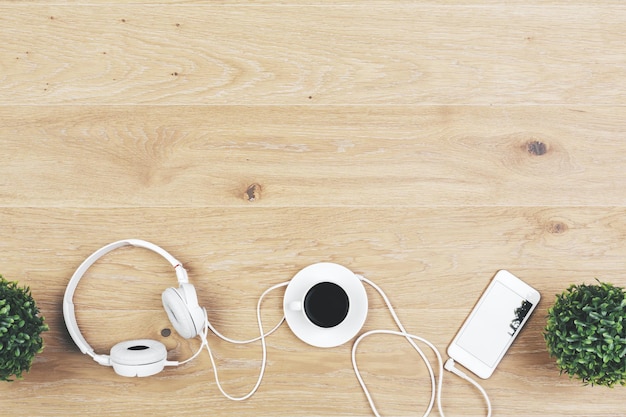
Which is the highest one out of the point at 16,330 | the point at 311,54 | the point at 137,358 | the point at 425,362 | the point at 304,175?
the point at 311,54

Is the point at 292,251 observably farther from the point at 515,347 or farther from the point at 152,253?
the point at 515,347

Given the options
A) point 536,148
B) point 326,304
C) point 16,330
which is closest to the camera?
point 16,330

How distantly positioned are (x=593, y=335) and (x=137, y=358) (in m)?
0.77

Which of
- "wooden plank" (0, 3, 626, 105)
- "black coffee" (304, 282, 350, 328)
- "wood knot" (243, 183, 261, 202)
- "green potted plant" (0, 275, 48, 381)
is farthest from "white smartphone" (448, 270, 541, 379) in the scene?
"green potted plant" (0, 275, 48, 381)

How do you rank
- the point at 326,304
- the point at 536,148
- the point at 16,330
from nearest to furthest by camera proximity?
the point at 16,330 < the point at 326,304 < the point at 536,148

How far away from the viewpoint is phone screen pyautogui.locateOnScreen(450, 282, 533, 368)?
1.08m

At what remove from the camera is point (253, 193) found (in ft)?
3.64

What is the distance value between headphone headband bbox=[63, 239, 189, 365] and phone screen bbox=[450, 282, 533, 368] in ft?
1.80

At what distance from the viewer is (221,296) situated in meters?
1.10

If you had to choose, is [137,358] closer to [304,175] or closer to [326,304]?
[326,304]

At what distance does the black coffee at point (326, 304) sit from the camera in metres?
1.03

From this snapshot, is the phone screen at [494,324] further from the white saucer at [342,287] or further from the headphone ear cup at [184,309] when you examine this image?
the headphone ear cup at [184,309]

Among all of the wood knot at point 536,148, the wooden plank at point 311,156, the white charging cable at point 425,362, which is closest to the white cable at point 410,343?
the white charging cable at point 425,362

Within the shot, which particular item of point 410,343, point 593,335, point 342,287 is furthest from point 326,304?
Result: point 593,335
